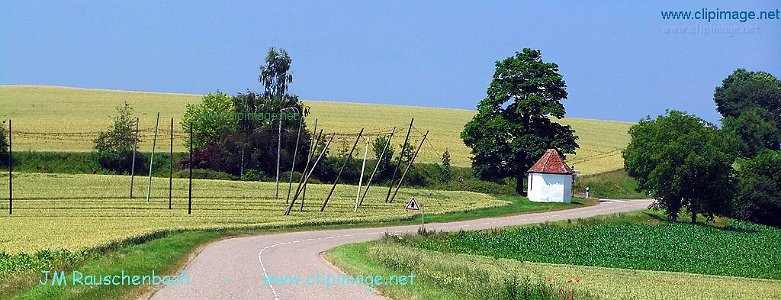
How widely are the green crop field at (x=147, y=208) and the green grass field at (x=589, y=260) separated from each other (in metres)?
10.7

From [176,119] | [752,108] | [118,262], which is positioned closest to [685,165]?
[118,262]

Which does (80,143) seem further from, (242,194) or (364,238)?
(364,238)

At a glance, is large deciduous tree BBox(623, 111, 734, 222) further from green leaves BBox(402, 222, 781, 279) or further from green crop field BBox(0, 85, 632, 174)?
green crop field BBox(0, 85, 632, 174)

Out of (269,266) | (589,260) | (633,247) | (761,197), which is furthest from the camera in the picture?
(761,197)

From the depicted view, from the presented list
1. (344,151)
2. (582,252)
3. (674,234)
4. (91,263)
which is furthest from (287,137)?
(91,263)

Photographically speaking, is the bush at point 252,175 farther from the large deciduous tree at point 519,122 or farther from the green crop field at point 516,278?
the green crop field at point 516,278

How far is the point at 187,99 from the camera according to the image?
15300cm

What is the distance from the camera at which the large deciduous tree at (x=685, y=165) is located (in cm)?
6981

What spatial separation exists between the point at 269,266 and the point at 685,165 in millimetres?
44543

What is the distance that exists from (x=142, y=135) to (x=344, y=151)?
79.4 ft

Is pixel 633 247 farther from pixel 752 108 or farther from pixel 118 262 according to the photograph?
pixel 752 108

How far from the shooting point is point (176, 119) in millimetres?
124312

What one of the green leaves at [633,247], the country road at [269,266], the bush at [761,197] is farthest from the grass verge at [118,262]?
the bush at [761,197]

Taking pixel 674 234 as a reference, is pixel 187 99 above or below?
above
